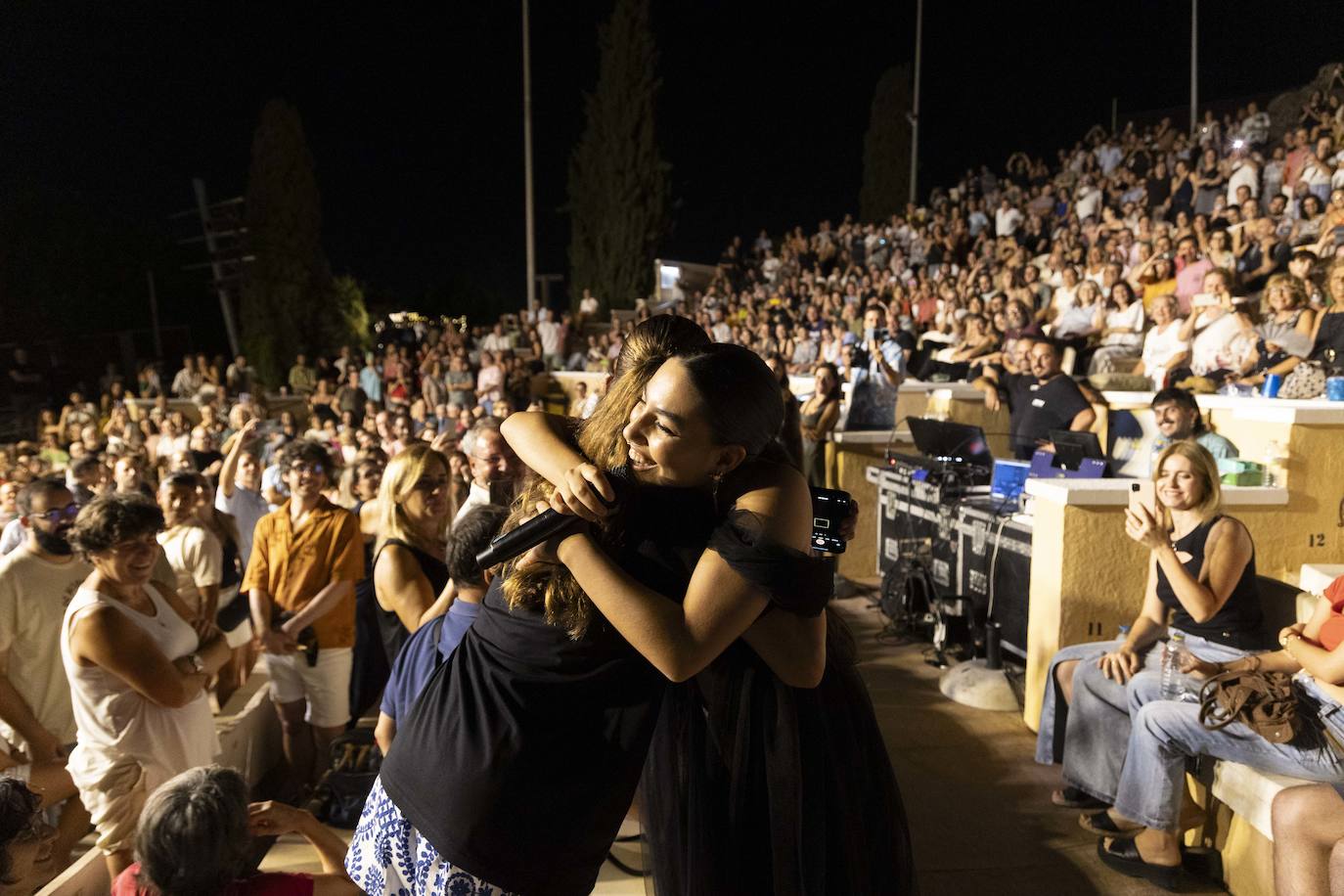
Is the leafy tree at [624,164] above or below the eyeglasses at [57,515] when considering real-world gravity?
above

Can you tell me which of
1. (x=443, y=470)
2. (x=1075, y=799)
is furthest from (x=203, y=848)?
(x=1075, y=799)

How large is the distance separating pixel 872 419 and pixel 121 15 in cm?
4202

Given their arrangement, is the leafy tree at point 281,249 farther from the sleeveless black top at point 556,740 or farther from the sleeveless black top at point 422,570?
the sleeveless black top at point 556,740

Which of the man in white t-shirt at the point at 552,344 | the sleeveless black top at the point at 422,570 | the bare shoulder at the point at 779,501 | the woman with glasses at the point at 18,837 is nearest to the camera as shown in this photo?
the bare shoulder at the point at 779,501

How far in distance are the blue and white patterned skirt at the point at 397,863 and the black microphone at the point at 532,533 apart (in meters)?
0.49

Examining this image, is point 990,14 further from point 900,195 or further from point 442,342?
point 442,342

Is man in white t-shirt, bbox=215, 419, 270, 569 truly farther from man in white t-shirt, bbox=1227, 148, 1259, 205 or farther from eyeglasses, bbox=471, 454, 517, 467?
man in white t-shirt, bbox=1227, 148, 1259, 205

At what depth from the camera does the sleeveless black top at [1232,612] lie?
3.44 meters

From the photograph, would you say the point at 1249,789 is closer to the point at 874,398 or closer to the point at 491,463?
the point at 491,463

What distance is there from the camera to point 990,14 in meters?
29.1

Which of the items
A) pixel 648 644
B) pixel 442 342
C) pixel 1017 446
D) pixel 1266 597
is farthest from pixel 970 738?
pixel 442 342

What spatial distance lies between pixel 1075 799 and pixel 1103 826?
0.23 m

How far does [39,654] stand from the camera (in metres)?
3.51

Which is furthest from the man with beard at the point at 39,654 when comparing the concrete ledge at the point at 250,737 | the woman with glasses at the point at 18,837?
the woman with glasses at the point at 18,837
